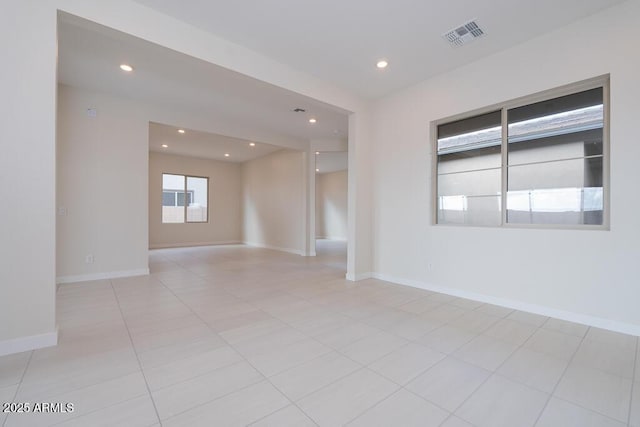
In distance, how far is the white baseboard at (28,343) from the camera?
2.07m

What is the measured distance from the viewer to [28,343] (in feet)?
7.06

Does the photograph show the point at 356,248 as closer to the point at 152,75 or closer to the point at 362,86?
the point at 362,86

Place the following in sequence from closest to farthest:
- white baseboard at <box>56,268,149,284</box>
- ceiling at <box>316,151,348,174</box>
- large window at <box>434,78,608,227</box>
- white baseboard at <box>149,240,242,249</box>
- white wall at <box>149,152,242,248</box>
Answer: large window at <box>434,78,608,227</box> < white baseboard at <box>56,268,149,284</box> < white wall at <box>149,152,242,248</box> < white baseboard at <box>149,240,242,249</box> < ceiling at <box>316,151,348,174</box>

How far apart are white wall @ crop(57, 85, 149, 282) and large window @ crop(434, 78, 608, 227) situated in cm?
525

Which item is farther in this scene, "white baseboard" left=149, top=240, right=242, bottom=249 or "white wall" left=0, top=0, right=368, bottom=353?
"white baseboard" left=149, top=240, right=242, bottom=249

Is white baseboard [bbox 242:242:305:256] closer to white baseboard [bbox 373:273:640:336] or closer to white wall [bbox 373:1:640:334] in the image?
white wall [bbox 373:1:640:334]

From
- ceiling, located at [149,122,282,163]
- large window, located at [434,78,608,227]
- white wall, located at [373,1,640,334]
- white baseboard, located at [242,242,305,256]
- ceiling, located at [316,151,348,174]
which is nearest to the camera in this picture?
white wall, located at [373,1,640,334]

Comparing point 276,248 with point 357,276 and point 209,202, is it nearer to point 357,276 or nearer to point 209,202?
point 209,202

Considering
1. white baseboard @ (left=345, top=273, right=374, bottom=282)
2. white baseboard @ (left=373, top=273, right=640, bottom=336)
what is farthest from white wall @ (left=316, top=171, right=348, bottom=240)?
white baseboard @ (left=373, top=273, right=640, bottom=336)

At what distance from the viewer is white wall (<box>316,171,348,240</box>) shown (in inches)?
487

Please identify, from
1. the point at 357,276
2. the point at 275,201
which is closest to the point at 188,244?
the point at 275,201

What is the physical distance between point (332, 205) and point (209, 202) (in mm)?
5494

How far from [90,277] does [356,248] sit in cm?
449

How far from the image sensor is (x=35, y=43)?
7.13 feet
